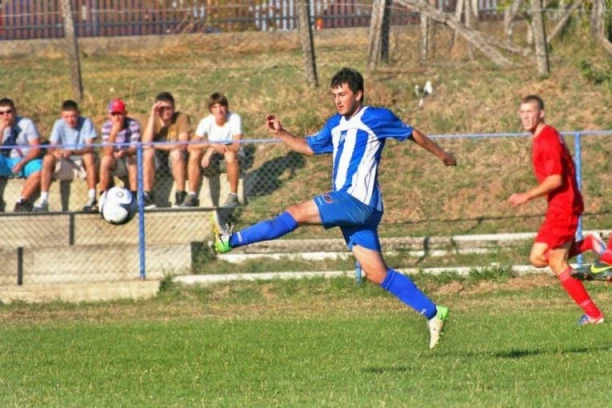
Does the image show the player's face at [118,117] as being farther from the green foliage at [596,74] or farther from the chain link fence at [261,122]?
the green foliage at [596,74]

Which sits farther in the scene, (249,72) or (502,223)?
(249,72)

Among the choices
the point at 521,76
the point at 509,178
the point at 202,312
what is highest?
the point at 521,76

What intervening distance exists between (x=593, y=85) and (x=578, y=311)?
764 cm

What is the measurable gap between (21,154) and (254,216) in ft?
10.7

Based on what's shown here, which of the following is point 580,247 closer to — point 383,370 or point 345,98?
point 383,370

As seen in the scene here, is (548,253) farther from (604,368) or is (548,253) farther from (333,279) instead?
(333,279)

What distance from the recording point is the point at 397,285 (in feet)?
31.9

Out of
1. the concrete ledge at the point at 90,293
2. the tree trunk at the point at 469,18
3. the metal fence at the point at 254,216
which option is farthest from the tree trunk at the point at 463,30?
the concrete ledge at the point at 90,293

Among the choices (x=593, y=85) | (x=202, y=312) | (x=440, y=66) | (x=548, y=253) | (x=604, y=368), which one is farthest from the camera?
(x=440, y=66)

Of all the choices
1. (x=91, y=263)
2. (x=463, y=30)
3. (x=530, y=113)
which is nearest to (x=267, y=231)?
(x=530, y=113)

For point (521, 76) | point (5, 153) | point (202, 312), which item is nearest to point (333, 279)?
point (202, 312)

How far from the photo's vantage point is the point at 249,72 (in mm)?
23172

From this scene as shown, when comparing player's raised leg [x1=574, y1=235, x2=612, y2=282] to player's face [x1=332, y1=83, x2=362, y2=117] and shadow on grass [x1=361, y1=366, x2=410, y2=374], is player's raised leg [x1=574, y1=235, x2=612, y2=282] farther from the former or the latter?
player's face [x1=332, y1=83, x2=362, y2=117]

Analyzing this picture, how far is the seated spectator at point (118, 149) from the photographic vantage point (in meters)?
17.4
